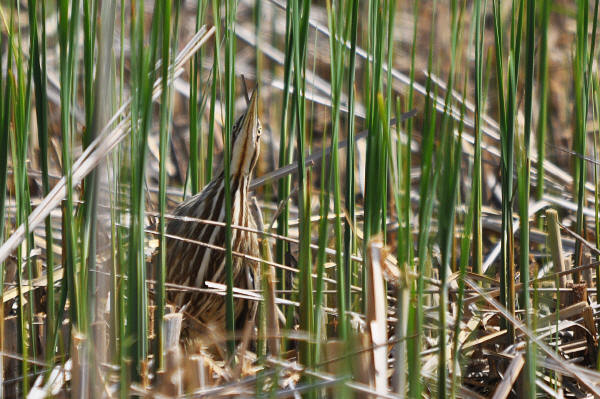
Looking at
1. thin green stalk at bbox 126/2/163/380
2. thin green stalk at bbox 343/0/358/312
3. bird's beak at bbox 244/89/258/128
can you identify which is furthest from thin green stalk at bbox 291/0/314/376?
bird's beak at bbox 244/89/258/128

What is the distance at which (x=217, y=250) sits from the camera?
5.33 feet

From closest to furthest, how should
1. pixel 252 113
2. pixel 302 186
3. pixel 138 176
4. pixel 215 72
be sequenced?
pixel 138 176
pixel 302 186
pixel 215 72
pixel 252 113

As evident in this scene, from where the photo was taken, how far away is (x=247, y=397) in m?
0.99

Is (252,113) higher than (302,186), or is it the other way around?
(252,113)

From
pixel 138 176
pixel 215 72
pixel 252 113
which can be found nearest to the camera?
pixel 138 176

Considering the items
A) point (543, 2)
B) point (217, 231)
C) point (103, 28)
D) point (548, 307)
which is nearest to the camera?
point (103, 28)

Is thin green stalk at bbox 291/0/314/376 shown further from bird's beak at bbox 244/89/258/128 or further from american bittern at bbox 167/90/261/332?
american bittern at bbox 167/90/261/332

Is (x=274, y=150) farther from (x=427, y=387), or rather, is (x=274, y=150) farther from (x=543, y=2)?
(x=543, y=2)

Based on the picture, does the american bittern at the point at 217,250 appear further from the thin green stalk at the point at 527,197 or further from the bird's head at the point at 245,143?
the thin green stalk at the point at 527,197

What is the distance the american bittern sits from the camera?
1629mm

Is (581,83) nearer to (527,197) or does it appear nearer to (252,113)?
(527,197)

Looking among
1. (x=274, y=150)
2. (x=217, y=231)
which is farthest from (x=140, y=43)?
(x=274, y=150)

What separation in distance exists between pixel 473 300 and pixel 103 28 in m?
0.73

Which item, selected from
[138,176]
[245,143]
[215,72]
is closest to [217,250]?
[245,143]
